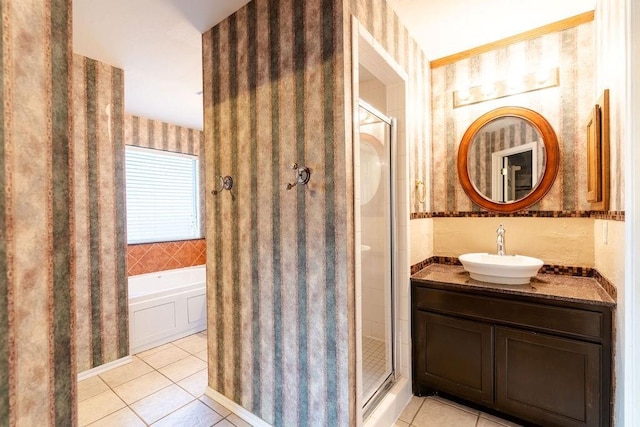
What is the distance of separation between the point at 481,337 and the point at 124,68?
3.61m

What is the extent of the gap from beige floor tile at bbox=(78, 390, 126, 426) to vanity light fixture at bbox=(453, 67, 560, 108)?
3.55 m

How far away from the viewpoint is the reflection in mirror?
221 centimetres

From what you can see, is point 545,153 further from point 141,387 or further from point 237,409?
point 141,387

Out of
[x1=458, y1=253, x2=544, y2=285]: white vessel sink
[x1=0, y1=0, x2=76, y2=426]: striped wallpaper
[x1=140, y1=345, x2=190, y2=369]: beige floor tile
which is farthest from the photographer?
[x1=140, y1=345, x2=190, y2=369]: beige floor tile

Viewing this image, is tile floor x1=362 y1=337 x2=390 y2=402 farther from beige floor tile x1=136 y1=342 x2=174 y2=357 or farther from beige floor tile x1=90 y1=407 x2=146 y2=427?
beige floor tile x1=136 y1=342 x2=174 y2=357

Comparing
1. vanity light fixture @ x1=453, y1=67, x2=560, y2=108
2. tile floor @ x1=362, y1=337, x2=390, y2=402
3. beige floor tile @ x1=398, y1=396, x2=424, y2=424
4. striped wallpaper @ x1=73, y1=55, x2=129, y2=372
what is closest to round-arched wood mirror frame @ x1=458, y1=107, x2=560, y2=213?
vanity light fixture @ x1=453, y1=67, x2=560, y2=108

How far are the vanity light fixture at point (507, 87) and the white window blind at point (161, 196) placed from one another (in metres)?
3.72

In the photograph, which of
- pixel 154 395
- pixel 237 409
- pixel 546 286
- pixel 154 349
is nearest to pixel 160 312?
pixel 154 349

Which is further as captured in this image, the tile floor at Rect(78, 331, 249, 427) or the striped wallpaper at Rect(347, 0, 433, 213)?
the tile floor at Rect(78, 331, 249, 427)

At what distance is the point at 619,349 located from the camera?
146cm

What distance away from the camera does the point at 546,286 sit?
1875 mm

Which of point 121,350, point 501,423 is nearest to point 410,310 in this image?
point 501,423

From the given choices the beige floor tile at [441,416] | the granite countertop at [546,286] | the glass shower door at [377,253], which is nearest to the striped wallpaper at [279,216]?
the glass shower door at [377,253]

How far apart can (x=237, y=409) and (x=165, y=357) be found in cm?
123
